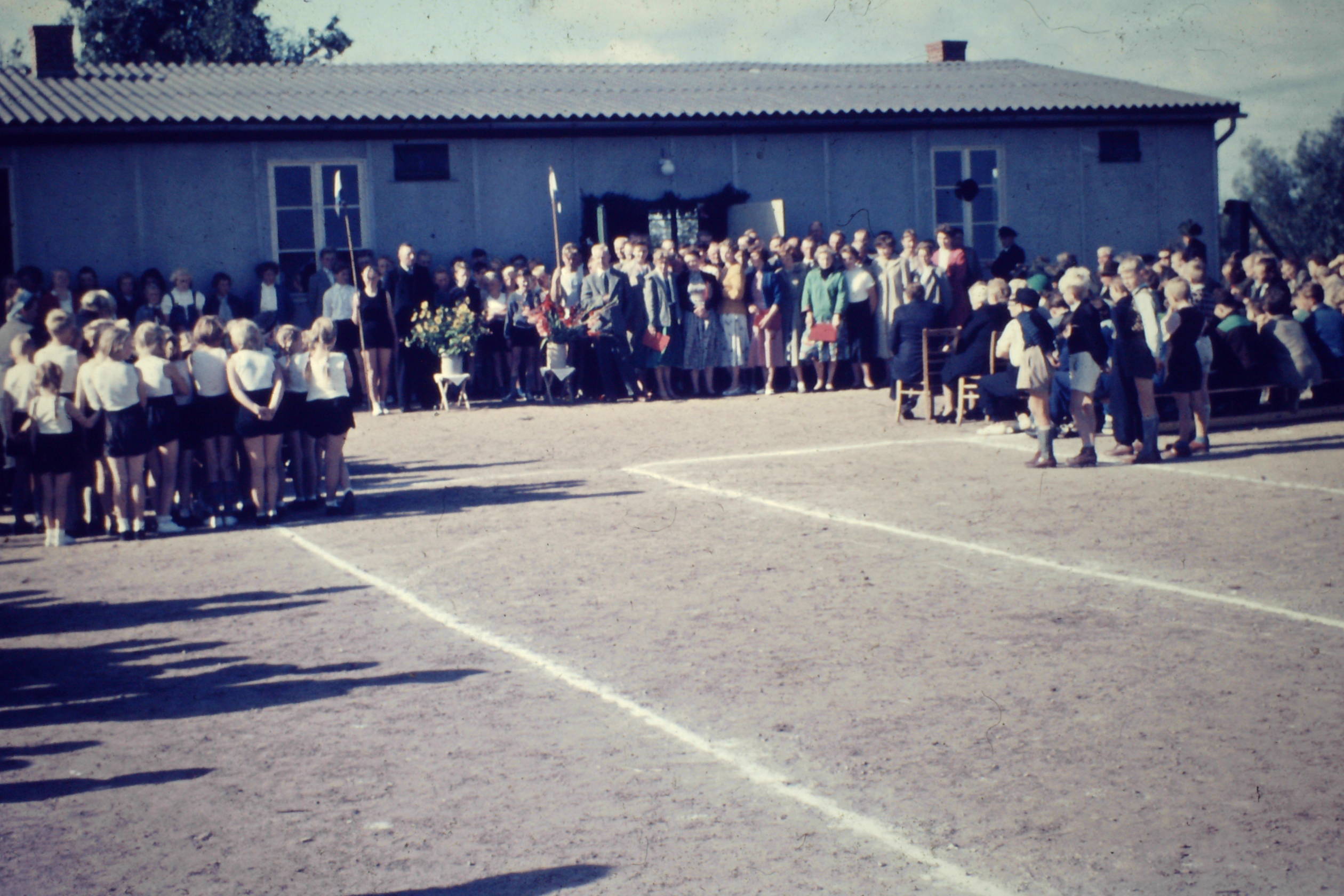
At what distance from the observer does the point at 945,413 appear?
53.4 feet

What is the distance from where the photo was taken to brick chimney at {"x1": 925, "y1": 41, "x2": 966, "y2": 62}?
1210 inches

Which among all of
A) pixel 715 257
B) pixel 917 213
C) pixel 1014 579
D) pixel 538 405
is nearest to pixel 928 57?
pixel 917 213

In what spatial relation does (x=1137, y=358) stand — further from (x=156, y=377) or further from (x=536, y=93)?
(x=536, y=93)

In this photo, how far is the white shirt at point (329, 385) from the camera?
11.8 metres

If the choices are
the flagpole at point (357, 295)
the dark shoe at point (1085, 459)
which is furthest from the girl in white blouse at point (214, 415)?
the dark shoe at point (1085, 459)

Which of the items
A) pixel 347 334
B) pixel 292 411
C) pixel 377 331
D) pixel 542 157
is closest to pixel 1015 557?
pixel 292 411

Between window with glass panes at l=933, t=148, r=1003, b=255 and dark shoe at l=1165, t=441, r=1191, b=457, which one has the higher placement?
window with glass panes at l=933, t=148, r=1003, b=255

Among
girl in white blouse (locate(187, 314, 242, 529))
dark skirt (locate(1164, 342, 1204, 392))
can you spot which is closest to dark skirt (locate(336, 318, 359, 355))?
girl in white blouse (locate(187, 314, 242, 529))

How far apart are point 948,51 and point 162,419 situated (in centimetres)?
2304

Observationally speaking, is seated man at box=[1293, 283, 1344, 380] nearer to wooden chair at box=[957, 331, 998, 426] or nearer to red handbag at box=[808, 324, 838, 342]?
wooden chair at box=[957, 331, 998, 426]

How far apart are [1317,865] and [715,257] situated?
16.1 m

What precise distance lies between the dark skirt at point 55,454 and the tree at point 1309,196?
3595 centimetres

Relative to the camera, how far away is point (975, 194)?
2389cm

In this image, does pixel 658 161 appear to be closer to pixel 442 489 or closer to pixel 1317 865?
pixel 442 489
